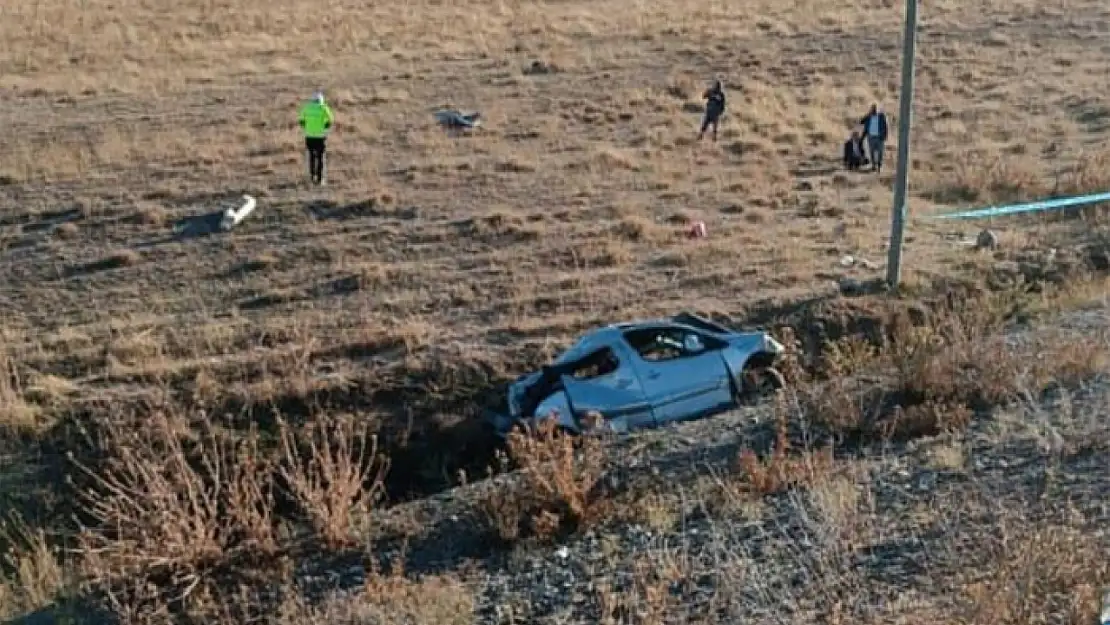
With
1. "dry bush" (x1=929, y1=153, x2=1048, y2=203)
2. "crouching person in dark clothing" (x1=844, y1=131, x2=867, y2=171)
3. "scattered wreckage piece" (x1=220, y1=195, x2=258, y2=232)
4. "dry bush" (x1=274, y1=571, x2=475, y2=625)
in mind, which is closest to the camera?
"dry bush" (x1=274, y1=571, x2=475, y2=625)

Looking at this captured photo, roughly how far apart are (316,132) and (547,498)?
15.6 meters

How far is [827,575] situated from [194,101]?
26314mm

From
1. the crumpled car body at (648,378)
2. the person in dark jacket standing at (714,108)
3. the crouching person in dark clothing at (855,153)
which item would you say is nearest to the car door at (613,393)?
the crumpled car body at (648,378)

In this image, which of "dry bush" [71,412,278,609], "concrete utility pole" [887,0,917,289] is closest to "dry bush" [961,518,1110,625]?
"dry bush" [71,412,278,609]

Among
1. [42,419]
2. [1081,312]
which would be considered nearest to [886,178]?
[1081,312]

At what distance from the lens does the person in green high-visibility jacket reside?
890 inches

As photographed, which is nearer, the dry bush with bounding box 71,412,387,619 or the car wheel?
the dry bush with bounding box 71,412,387,619

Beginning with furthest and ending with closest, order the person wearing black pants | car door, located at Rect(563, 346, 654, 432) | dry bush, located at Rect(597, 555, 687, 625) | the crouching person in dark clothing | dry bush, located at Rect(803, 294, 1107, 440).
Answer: the crouching person in dark clothing < the person wearing black pants < car door, located at Rect(563, 346, 654, 432) < dry bush, located at Rect(803, 294, 1107, 440) < dry bush, located at Rect(597, 555, 687, 625)

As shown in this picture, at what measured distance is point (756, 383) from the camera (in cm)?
1373

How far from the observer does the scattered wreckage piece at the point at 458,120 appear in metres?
27.7

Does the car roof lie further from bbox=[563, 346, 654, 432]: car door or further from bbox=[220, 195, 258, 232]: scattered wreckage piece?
bbox=[220, 195, 258, 232]: scattered wreckage piece

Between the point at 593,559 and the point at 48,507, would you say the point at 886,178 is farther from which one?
the point at 593,559

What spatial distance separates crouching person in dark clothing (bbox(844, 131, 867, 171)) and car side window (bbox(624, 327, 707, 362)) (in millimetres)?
12090

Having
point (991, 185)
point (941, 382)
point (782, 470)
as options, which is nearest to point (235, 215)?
point (991, 185)
